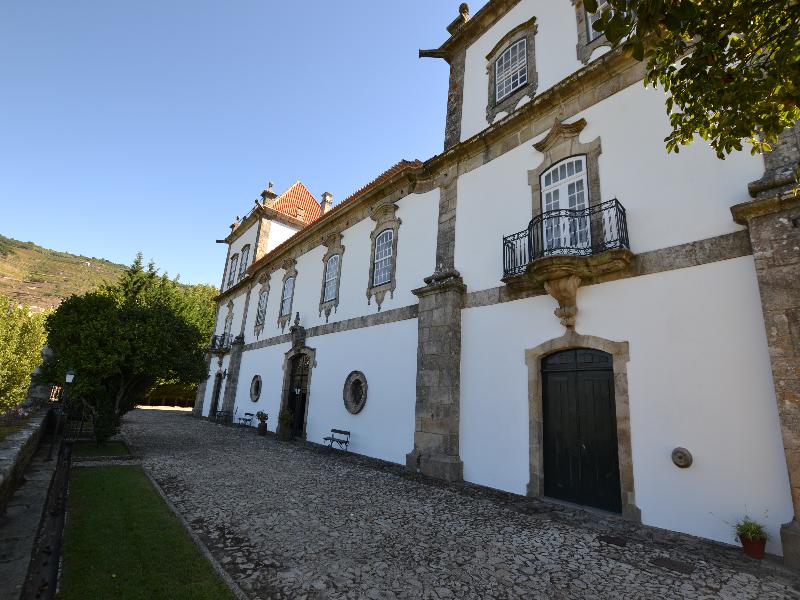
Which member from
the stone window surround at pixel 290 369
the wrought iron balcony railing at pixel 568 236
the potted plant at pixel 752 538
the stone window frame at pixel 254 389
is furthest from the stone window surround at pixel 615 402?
the stone window frame at pixel 254 389

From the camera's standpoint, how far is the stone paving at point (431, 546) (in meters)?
3.65

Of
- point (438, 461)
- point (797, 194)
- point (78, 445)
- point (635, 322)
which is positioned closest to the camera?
point (797, 194)

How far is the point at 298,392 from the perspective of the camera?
13969 mm

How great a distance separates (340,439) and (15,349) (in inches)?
315

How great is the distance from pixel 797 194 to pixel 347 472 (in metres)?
8.26

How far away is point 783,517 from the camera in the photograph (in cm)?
454

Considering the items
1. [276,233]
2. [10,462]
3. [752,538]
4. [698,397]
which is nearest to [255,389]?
[276,233]

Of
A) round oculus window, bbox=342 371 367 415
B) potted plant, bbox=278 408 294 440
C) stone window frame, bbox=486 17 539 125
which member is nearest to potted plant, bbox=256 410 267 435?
potted plant, bbox=278 408 294 440

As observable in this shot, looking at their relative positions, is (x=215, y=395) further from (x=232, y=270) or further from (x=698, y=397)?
(x=698, y=397)

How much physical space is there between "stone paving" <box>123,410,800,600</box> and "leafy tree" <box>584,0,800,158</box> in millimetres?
3998

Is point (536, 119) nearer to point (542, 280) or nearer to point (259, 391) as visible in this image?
point (542, 280)

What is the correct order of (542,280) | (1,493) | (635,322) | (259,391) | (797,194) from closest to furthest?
1. (1,493)
2. (797,194)
3. (635,322)
4. (542,280)
5. (259,391)

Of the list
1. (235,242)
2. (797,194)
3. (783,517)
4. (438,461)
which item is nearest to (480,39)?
(797,194)

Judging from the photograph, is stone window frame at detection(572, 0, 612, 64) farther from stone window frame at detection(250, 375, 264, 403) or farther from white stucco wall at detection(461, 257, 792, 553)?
stone window frame at detection(250, 375, 264, 403)
